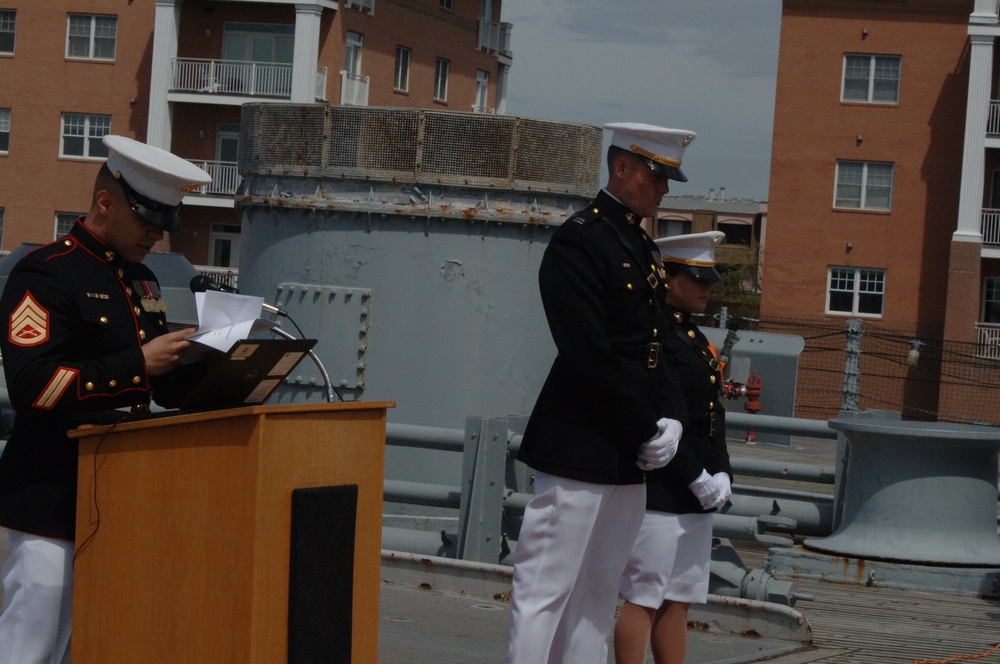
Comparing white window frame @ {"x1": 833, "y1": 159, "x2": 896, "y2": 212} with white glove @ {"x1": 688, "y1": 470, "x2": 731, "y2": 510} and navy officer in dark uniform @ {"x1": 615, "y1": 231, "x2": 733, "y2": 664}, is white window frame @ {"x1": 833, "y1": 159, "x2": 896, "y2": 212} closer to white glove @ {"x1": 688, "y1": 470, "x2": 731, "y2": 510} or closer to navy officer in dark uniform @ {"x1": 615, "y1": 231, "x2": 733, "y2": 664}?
navy officer in dark uniform @ {"x1": 615, "y1": 231, "x2": 733, "y2": 664}

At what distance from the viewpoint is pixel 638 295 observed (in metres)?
4.43

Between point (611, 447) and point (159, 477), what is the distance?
1460 mm

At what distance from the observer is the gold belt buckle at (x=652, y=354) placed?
448cm

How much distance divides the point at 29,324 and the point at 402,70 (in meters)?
42.0

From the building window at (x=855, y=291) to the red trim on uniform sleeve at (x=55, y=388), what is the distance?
36.7 m

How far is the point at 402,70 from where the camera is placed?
44.7m

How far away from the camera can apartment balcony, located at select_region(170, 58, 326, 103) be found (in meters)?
41.7

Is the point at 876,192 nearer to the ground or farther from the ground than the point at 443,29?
nearer to the ground

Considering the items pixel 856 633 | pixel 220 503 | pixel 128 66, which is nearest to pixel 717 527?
pixel 856 633

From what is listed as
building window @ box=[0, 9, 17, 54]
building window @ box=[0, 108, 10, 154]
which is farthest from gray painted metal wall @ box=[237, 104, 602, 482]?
building window @ box=[0, 9, 17, 54]

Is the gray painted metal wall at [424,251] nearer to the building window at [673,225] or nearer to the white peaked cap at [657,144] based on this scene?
the white peaked cap at [657,144]

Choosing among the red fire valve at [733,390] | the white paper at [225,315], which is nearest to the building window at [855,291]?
the red fire valve at [733,390]

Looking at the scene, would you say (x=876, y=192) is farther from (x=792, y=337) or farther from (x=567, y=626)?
(x=567, y=626)

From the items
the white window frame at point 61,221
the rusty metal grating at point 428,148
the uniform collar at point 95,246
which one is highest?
the white window frame at point 61,221
